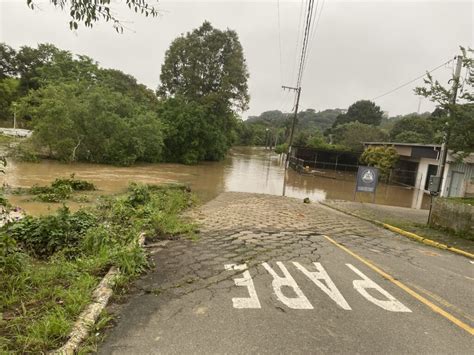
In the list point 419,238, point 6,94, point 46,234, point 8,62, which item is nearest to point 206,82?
point 6,94

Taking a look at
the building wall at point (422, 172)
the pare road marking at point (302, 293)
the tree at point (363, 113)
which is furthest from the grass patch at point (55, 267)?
the tree at point (363, 113)

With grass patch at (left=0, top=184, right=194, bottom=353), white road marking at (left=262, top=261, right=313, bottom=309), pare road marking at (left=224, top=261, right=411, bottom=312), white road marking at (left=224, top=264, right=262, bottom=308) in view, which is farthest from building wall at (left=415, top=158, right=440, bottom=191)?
white road marking at (left=224, top=264, right=262, bottom=308)

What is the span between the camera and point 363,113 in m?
88.4

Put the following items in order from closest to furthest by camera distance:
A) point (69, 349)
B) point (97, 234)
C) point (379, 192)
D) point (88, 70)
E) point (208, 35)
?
point (69, 349) < point (97, 234) < point (379, 192) < point (208, 35) < point (88, 70)

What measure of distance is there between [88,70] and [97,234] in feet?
149

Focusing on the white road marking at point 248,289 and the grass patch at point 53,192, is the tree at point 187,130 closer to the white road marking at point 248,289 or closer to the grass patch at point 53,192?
the grass patch at point 53,192

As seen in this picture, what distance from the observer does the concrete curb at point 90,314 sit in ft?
10.3

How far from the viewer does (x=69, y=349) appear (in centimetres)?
309

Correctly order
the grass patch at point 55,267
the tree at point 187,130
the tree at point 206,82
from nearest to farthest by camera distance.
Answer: the grass patch at point 55,267 → the tree at point 187,130 → the tree at point 206,82

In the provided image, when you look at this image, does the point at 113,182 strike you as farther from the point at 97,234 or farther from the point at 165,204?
the point at 97,234

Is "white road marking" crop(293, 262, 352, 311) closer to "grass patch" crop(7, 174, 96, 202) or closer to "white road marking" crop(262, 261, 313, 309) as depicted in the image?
"white road marking" crop(262, 261, 313, 309)

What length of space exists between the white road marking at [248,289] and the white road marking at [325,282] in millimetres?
1003

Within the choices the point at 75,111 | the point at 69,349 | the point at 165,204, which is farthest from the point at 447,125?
the point at 75,111

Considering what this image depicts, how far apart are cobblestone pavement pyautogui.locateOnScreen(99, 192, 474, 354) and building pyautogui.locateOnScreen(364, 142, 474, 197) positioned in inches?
558
